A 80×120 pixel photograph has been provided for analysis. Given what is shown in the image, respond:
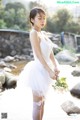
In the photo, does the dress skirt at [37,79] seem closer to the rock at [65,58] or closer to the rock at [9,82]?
the rock at [9,82]

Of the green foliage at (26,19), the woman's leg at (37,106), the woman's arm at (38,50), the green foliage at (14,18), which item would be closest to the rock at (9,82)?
the woman's leg at (37,106)

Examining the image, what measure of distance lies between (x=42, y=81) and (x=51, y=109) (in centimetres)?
123

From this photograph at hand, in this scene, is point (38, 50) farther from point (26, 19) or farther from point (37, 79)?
point (26, 19)

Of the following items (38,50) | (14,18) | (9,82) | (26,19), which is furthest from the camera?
(14,18)

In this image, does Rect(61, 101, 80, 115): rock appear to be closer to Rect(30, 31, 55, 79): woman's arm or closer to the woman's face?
Rect(30, 31, 55, 79): woman's arm

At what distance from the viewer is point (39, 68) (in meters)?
2.07

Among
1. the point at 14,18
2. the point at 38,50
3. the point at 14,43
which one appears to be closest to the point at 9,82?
the point at 38,50

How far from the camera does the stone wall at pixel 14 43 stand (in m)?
10.3

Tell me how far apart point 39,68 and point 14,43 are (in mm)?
8513

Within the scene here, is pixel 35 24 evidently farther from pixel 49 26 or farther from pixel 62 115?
pixel 49 26

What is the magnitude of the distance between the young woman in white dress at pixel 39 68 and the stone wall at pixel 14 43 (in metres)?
8.16

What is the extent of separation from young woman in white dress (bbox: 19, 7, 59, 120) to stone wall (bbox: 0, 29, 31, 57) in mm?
8158

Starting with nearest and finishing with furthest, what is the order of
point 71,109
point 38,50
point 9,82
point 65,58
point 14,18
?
point 38,50 → point 71,109 → point 9,82 → point 65,58 → point 14,18

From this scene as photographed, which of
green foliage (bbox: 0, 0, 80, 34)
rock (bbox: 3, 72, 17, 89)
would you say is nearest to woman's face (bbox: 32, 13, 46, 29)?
rock (bbox: 3, 72, 17, 89)
